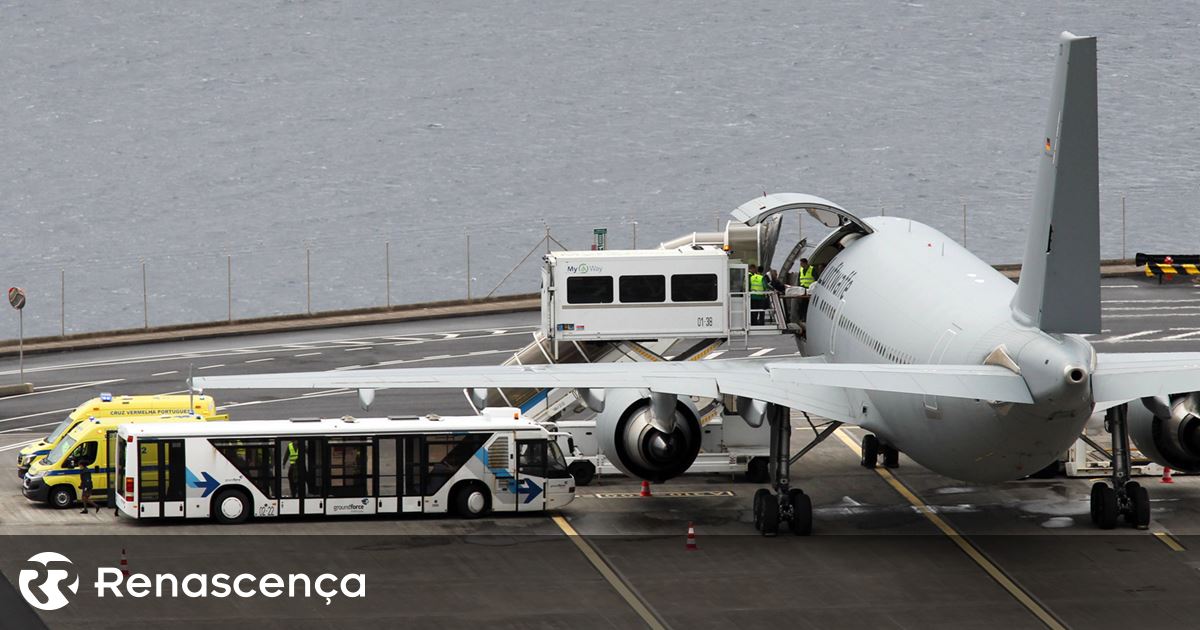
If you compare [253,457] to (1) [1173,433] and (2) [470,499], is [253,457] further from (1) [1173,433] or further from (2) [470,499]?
(1) [1173,433]

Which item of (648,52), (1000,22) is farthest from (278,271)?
(1000,22)

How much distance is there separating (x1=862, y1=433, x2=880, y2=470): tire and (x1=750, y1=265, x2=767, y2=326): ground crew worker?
4.96 meters

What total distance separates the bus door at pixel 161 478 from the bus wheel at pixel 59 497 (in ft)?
12.3

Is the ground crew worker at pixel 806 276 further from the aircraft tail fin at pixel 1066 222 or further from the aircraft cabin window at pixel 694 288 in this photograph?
the aircraft tail fin at pixel 1066 222

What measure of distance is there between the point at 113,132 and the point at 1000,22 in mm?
85406

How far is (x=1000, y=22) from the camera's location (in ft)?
640

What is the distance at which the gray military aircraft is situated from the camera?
4131 centimetres

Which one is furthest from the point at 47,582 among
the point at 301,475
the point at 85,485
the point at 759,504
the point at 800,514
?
the point at 800,514

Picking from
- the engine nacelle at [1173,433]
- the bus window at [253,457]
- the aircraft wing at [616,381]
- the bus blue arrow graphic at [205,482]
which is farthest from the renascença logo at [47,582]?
the engine nacelle at [1173,433]

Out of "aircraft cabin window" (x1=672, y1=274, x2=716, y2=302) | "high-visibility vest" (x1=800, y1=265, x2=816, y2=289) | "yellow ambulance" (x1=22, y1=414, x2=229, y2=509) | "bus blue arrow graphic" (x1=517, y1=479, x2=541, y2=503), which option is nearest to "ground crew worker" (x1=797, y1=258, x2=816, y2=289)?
"high-visibility vest" (x1=800, y1=265, x2=816, y2=289)

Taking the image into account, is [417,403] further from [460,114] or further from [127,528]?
[460,114]

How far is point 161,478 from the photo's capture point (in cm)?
5200

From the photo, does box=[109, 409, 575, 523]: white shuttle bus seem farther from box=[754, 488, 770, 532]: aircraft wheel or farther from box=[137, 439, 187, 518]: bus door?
box=[754, 488, 770, 532]: aircraft wheel

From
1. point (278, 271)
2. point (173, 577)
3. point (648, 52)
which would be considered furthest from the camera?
point (648, 52)
